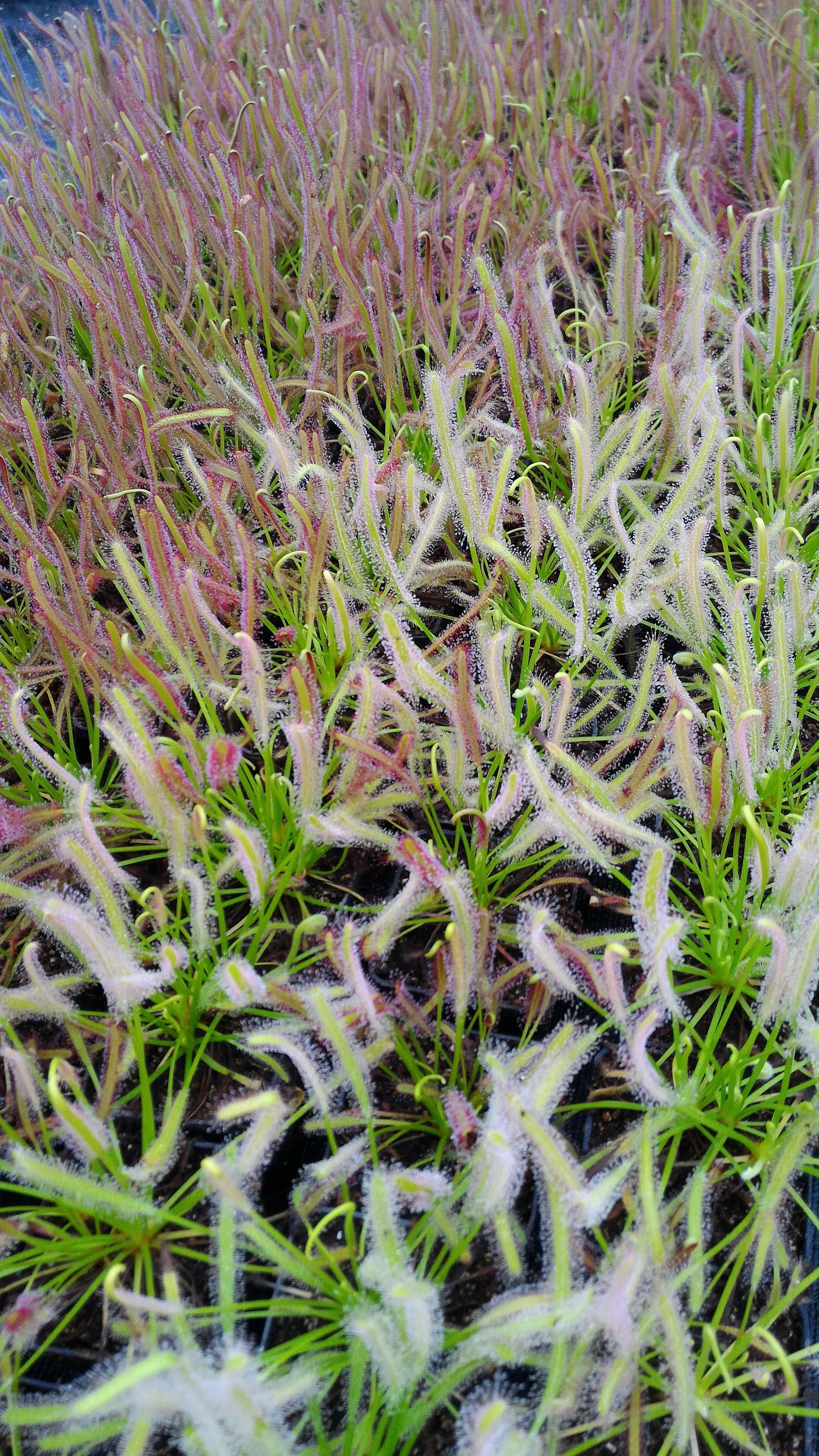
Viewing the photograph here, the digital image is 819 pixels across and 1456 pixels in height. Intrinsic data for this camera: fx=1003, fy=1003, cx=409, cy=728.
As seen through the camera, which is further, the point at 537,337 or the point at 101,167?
the point at 101,167

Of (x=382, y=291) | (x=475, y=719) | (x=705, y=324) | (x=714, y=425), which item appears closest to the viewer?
(x=475, y=719)

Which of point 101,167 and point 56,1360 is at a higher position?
point 101,167

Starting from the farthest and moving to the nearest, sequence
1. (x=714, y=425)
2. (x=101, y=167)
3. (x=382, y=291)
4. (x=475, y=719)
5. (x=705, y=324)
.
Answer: (x=101, y=167) → (x=705, y=324) → (x=382, y=291) → (x=714, y=425) → (x=475, y=719)

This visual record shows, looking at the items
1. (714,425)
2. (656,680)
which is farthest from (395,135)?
(656,680)

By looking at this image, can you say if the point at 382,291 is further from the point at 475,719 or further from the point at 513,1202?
the point at 513,1202

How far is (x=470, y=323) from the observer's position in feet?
5.87

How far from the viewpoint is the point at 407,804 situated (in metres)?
1.17

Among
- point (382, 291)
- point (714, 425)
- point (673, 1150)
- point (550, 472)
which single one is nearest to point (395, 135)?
point (382, 291)

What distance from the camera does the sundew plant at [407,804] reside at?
2.66 ft

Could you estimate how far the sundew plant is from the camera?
0.81 m

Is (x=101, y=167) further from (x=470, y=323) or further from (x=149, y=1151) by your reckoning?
(x=149, y=1151)

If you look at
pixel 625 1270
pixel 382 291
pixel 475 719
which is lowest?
pixel 625 1270

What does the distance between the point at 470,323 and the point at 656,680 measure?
86 centimetres

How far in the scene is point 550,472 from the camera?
156cm
